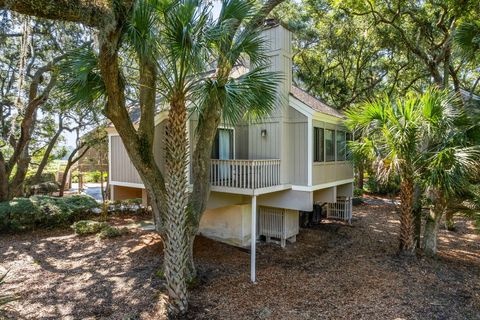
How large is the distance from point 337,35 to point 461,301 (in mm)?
13457

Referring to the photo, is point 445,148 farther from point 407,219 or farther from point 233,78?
point 233,78

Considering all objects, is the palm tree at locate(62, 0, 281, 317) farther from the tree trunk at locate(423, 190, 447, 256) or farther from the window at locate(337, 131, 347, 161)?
the tree trunk at locate(423, 190, 447, 256)

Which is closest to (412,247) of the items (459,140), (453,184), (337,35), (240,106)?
(453,184)

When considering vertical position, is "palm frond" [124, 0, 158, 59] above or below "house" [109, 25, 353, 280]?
above

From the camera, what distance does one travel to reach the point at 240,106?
18.5 feet

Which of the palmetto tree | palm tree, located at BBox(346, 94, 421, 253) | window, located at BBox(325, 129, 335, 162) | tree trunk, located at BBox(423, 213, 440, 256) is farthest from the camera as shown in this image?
window, located at BBox(325, 129, 335, 162)

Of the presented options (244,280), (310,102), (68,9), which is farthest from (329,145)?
(68,9)

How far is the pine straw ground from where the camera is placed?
19.0 feet

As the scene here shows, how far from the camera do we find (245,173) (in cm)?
805

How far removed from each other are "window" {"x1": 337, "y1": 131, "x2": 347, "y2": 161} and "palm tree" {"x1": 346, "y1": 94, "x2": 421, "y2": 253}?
6.90ft

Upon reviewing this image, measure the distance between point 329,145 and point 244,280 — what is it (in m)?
5.49

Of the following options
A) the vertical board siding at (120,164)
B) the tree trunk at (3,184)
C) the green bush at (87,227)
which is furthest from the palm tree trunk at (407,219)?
the tree trunk at (3,184)

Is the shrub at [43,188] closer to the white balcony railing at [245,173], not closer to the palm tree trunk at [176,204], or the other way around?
the white balcony railing at [245,173]

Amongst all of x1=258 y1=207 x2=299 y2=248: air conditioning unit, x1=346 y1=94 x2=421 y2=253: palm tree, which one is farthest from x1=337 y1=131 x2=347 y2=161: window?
x1=258 y1=207 x2=299 y2=248: air conditioning unit
